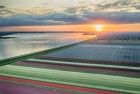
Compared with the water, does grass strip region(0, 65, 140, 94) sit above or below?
below

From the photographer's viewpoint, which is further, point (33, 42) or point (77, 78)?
point (33, 42)

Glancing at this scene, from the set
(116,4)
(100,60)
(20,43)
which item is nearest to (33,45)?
(20,43)

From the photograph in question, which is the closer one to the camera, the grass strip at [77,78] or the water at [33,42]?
the grass strip at [77,78]

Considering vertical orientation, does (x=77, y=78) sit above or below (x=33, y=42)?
below

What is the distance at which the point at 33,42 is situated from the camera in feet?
14.2

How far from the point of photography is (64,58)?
3830mm

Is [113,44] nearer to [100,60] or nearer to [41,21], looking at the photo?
[100,60]

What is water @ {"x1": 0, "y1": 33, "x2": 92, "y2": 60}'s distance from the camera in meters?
3.93

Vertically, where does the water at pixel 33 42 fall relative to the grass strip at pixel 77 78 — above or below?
above

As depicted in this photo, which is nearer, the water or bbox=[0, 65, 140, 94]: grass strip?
bbox=[0, 65, 140, 94]: grass strip

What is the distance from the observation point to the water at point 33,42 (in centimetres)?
393

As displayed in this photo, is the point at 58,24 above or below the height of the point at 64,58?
above

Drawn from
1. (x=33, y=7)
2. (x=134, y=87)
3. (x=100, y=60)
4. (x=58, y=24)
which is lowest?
(x=134, y=87)

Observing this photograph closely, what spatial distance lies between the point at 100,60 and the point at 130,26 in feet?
2.06
